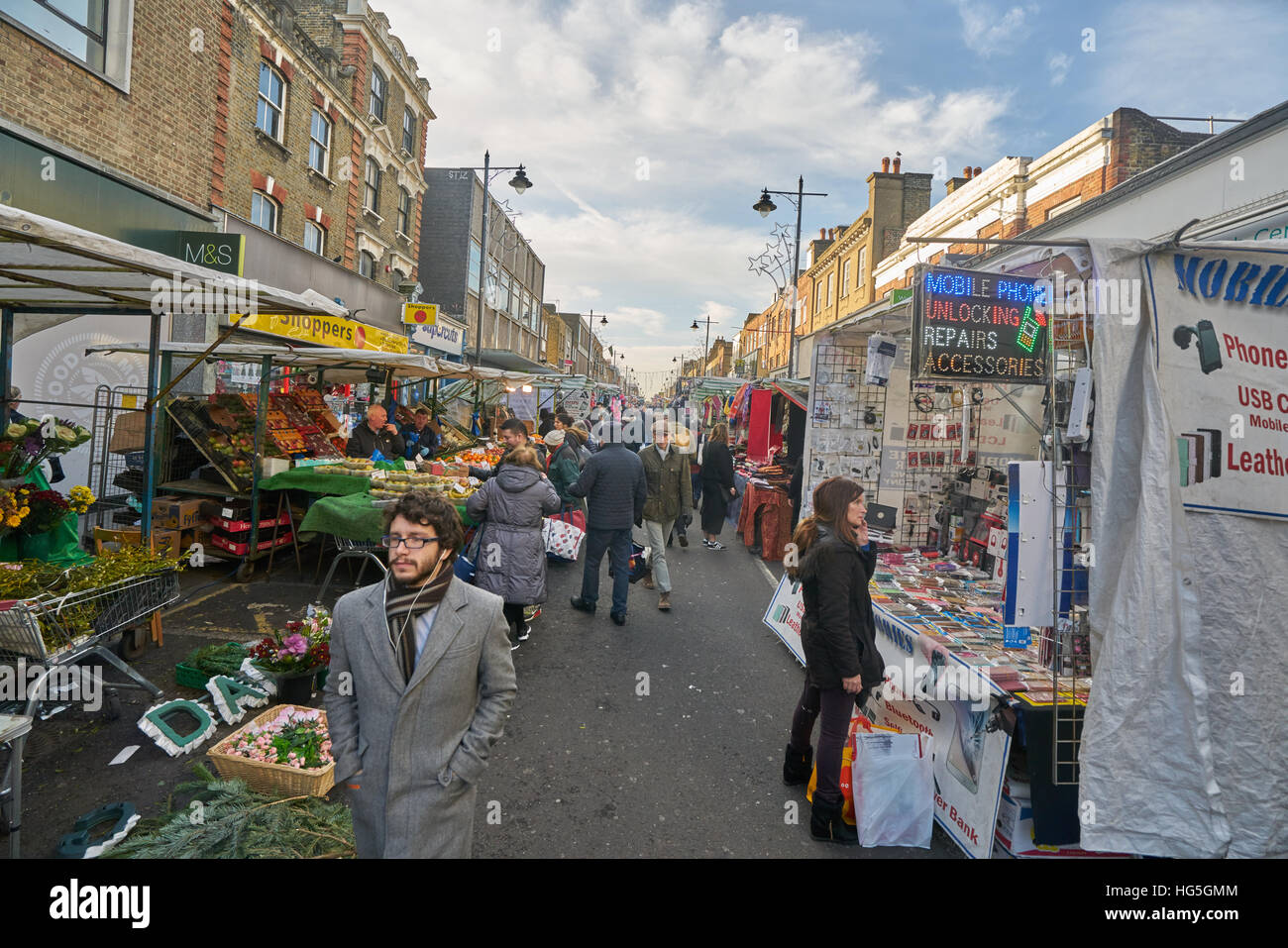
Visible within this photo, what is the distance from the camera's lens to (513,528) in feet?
18.5

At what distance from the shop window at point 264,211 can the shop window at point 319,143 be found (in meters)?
2.09

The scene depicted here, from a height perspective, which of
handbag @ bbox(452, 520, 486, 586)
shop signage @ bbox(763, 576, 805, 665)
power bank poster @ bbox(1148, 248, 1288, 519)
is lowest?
shop signage @ bbox(763, 576, 805, 665)

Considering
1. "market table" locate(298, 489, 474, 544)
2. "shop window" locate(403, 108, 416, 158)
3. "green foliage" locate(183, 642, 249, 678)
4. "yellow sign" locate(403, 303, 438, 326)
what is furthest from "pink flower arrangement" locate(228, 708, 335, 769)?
"shop window" locate(403, 108, 416, 158)

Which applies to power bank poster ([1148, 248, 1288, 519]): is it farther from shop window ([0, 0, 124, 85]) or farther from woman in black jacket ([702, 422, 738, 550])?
shop window ([0, 0, 124, 85])

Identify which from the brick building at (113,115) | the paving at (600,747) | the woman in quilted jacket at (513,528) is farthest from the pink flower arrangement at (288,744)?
the brick building at (113,115)

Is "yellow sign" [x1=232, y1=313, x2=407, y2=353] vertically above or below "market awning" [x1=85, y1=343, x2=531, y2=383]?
above

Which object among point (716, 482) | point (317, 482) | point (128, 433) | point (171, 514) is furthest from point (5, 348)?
point (716, 482)

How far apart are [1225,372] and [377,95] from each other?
23.1 metres

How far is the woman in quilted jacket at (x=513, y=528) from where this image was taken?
5.61 m

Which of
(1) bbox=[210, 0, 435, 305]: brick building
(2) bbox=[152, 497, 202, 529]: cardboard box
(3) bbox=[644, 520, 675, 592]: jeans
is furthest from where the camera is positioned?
(1) bbox=[210, 0, 435, 305]: brick building

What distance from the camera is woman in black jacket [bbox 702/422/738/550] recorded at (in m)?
11.2

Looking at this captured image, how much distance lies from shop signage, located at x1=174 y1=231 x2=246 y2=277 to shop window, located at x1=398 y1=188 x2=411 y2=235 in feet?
38.8
